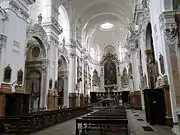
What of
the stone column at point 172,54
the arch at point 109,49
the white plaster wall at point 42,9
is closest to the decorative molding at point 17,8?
the white plaster wall at point 42,9

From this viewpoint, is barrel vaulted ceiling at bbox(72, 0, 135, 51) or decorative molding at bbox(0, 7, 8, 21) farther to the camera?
barrel vaulted ceiling at bbox(72, 0, 135, 51)

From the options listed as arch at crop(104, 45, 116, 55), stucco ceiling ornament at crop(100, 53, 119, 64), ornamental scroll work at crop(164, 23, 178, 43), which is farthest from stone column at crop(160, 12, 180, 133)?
arch at crop(104, 45, 116, 55)

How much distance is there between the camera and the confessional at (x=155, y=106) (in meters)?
6.85

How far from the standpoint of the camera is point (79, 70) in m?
20.6

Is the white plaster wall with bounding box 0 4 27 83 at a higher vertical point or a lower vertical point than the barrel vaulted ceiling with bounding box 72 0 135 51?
lower

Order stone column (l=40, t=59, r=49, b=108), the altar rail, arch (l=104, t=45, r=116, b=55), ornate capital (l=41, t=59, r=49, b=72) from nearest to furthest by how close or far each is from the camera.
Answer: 1. the altar rail
2. stone column (l=40, t=59, r=49, b=108)
3. ornate capital (l=41, t=59, r=49, b=72)
4. arch (l=104, t=45, r=116, b=55)

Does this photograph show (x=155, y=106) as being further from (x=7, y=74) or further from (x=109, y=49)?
(x=109, y=49)

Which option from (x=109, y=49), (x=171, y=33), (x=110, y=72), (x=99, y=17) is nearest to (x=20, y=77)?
(x=171, y=33)

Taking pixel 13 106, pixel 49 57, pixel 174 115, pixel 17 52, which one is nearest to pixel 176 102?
pixel 174 115

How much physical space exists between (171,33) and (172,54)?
0.81m

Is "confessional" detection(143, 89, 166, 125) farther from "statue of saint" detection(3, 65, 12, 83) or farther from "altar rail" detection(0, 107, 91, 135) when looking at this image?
"statue of saint" detection(3, 65, 12, 83)

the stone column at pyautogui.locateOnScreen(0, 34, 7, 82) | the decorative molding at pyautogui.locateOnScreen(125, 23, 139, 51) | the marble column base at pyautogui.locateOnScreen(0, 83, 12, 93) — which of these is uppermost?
the decorative molding at pyautogui.locateOnScreen(125, 23, 139, 51)

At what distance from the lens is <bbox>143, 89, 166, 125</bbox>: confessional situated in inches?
Result: 270

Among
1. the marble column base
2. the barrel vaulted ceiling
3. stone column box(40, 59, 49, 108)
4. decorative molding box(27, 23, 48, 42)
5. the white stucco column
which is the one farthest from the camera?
the barrel vaulted ceiling
